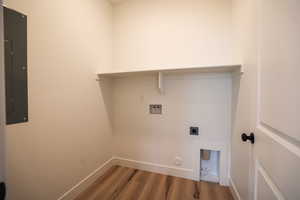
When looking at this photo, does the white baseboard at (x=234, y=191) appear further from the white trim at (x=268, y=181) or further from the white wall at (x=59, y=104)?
the white wall at (x=59, y=104)

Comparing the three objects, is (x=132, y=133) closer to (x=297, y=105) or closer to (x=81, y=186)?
(x=81, y=186)

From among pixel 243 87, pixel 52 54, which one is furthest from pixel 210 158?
pixel 52 54

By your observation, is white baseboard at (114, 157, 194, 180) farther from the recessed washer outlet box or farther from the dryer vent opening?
the recessed washer outlet box

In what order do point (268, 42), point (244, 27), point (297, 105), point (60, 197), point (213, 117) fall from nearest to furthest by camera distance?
1. point (297, 105)
2. point (268, 42)
3. point (244, 27)
4. point (60, 197)
5. point (213, 117)

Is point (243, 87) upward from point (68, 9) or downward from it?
downward

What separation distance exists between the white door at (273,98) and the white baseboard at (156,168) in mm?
842

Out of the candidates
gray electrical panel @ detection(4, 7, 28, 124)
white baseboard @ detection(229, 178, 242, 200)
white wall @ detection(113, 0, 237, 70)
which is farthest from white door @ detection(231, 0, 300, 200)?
gray electrical panel @ detection(4, 7, 28, 124)

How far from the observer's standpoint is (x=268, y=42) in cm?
73

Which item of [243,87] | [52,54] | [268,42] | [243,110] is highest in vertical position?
[52,54]

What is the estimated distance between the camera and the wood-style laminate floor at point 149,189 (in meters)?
1.54

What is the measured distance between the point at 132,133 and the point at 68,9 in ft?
5.61

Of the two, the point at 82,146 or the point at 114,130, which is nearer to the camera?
the point at 82,146

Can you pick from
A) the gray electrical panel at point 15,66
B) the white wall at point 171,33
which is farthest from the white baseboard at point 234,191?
the gray electrical panel at point 15,66

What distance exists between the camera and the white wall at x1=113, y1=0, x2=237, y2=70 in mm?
1711
